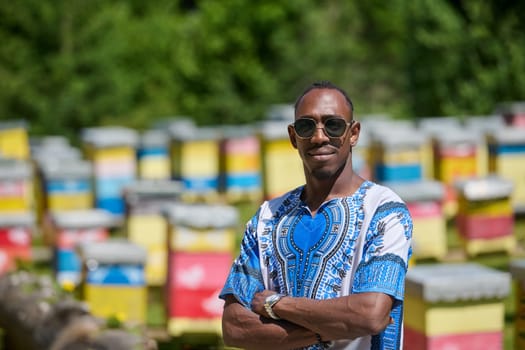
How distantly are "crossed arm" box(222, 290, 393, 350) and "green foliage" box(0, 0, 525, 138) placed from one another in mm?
14939

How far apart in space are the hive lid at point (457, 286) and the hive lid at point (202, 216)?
9.70 feet

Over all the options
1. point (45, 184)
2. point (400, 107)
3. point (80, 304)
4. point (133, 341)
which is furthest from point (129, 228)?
point (400, 107)

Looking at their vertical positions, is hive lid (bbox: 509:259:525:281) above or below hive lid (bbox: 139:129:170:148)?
below

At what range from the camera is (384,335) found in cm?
281

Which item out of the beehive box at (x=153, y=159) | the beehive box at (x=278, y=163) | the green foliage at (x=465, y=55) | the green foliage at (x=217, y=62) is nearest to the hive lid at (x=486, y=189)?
the beehive box at (x=278, y=163)

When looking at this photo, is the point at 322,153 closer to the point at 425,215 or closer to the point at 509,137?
the point at 425,215

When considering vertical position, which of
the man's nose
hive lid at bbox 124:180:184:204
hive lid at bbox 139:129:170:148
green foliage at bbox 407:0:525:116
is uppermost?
green foliage at bbox 407:0:525:116

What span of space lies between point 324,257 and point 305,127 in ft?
1.38

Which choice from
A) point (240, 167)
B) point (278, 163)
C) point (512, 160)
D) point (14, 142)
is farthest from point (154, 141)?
point (512, 160)

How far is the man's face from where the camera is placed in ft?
9.56

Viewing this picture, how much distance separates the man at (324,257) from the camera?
Answer: 2.75m

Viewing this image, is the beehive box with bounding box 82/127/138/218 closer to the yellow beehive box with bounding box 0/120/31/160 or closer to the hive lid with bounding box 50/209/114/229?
the hive lid with bounding box 50/209/114/229

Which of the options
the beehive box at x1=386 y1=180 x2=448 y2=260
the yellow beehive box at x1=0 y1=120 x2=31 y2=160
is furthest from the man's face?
the yellow beehive box at x1=0 y1=120 x2=31 y2=160

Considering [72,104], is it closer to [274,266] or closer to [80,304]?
[80,304]
